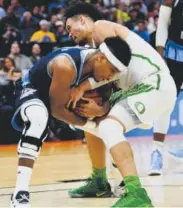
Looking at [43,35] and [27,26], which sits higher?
[27,26]

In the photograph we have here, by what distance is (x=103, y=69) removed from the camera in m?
3.97

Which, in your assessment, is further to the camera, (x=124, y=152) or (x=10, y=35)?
(x=10, y=35)

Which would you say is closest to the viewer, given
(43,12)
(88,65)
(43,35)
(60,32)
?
(88,65)

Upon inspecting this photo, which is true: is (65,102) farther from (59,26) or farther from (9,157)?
(59,26)

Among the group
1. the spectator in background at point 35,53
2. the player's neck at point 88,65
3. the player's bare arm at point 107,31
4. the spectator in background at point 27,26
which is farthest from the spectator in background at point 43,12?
the player's neck at point 88,65

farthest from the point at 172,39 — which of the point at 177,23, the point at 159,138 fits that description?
the point at 159,138

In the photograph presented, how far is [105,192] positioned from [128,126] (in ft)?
2.66

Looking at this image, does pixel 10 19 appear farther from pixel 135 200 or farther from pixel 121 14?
pixel 135 200

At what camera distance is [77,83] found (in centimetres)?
418

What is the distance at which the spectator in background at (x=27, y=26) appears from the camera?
12.3 meters

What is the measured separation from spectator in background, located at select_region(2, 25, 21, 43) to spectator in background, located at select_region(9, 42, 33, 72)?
57 cm

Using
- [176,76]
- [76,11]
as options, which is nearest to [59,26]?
[176,76]

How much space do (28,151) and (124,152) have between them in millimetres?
565

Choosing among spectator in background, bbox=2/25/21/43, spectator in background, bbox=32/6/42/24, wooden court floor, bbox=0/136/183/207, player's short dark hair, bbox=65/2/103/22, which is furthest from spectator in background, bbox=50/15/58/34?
player's short dark hair, bbox=65/2/103/22
